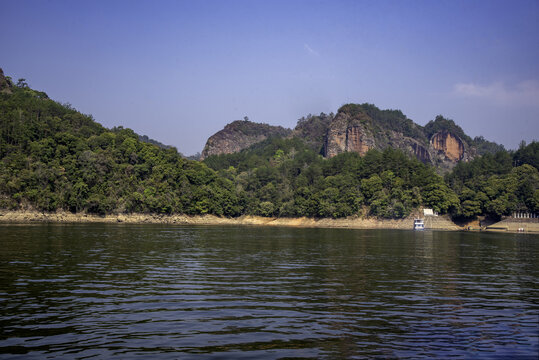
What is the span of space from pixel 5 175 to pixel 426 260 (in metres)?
116

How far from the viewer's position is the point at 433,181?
528 feet

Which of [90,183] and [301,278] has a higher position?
[90,183]

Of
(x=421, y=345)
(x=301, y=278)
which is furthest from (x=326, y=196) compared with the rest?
(x=421, y=345)

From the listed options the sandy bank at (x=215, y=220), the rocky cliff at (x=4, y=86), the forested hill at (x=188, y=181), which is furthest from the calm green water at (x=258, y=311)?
the rocky cliff at (x=4, y=86)

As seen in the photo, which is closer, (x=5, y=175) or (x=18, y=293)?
(x=18, y=293)

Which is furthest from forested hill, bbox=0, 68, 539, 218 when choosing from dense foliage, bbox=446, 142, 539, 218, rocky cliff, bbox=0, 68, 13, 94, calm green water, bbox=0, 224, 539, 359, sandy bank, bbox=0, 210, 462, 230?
calm green water, bbox=0, 224, 539, 359

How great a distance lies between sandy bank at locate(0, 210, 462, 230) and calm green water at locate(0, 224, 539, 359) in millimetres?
96206

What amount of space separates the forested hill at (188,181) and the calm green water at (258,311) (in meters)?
103

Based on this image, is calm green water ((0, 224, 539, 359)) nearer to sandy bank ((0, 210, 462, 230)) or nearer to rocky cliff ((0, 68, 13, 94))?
sandy bank ((0, 210, 462, 230))

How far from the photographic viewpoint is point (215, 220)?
161m

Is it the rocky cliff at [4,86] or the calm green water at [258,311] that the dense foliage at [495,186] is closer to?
the calm green water at [258,311]

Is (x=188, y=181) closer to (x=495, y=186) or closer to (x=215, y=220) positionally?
(x=215, y=220)

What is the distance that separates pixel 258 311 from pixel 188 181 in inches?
5865

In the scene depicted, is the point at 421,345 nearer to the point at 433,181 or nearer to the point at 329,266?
the point at 329,266
